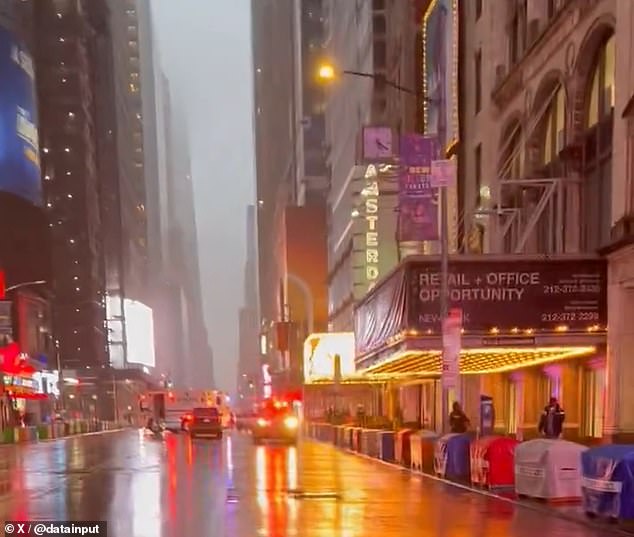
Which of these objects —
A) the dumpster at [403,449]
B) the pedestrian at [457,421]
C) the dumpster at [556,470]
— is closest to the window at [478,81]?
the pedestrian at [457,421]

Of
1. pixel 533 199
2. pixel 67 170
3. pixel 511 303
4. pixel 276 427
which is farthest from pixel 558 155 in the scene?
pixel 67 170

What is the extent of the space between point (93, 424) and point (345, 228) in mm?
40426

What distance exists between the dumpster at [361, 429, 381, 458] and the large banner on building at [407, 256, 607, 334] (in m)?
7.80

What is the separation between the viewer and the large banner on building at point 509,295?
24.0m

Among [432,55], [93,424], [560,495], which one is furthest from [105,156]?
[560,495]

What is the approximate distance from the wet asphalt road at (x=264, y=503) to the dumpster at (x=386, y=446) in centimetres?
396

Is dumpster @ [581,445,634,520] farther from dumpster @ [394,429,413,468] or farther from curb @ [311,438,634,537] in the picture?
dumpster @ [394,429,413,468]

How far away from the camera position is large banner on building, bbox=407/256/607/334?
945 inches

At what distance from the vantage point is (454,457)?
21.3 metres

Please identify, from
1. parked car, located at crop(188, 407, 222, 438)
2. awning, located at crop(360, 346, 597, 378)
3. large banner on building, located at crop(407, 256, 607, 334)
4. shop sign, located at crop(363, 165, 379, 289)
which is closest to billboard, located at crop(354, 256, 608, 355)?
large banner on building, located at crop(407, 256, 607, 334)

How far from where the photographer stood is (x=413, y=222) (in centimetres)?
2647

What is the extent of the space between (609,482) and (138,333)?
14152cm

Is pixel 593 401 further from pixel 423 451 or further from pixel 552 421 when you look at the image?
pixel 423 451

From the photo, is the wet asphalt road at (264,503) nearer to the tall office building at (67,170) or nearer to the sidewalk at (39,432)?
the sidewalk at (39,432)
